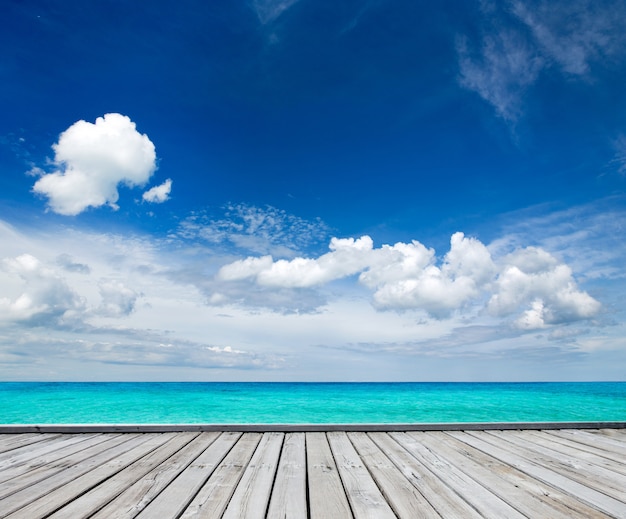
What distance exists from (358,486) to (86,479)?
1897 millimetres

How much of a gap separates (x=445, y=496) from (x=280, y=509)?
1047 millimetres

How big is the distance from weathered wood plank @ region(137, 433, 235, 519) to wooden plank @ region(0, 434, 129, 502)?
868 mm

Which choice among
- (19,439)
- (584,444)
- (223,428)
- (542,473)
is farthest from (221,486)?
(584,444)

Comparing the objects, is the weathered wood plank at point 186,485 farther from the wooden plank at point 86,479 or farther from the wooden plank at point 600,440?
the wooden plank at point 600,440

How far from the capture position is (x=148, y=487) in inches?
104

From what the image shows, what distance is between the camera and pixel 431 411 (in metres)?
25.1

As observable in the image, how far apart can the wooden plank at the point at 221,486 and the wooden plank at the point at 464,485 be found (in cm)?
147

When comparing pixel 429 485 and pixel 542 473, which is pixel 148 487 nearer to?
pixel 429 485

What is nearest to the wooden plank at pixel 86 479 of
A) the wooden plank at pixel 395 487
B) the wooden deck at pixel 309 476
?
the wooden deck at pixel 309 476

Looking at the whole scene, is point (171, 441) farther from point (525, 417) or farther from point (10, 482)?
point (525, 417)

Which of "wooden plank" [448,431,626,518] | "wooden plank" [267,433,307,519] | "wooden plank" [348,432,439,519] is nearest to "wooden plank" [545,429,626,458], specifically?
"wooden plank" [448,431,626,518]

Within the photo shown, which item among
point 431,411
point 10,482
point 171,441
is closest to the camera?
point 10,482

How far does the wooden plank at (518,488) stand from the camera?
7.57 feet

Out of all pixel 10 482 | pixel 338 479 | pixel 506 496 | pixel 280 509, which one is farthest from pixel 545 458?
pixel 10 482
